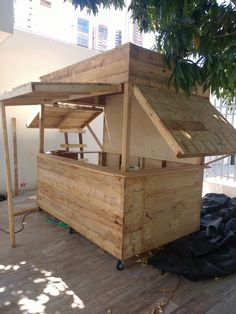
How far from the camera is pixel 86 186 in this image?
317 centimetres

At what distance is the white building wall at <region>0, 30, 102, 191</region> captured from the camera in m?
5.33

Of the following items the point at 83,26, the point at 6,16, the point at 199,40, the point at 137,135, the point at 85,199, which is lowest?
the point at 85,199

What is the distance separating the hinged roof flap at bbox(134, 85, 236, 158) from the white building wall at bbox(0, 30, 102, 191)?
380cm

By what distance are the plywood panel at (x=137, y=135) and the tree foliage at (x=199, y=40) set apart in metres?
1.44

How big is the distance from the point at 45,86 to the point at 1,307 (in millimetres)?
1942

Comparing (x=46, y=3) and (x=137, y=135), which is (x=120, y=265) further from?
(x=46, y=3)

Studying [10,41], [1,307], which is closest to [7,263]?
[1,307]

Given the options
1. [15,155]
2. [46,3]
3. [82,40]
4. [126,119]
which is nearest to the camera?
[126,119]

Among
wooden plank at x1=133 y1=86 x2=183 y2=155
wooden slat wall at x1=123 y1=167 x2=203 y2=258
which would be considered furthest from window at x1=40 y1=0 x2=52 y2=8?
wooden slat wall at x1=123 y1=167 x2=203 y2=258

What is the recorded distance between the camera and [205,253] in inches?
114

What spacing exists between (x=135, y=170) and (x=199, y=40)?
1511 millimetres

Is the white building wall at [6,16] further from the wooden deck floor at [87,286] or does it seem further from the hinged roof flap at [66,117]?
the wooden deck floor at [87,286]

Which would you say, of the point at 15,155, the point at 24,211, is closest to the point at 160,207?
the point at 24,211

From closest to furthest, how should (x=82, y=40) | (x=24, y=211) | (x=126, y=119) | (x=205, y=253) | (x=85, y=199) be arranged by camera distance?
(x=126, y=119) < (x=205, y=253) < (x=85, y=199) < (x=24, y=211) < (x=82, y=40)
